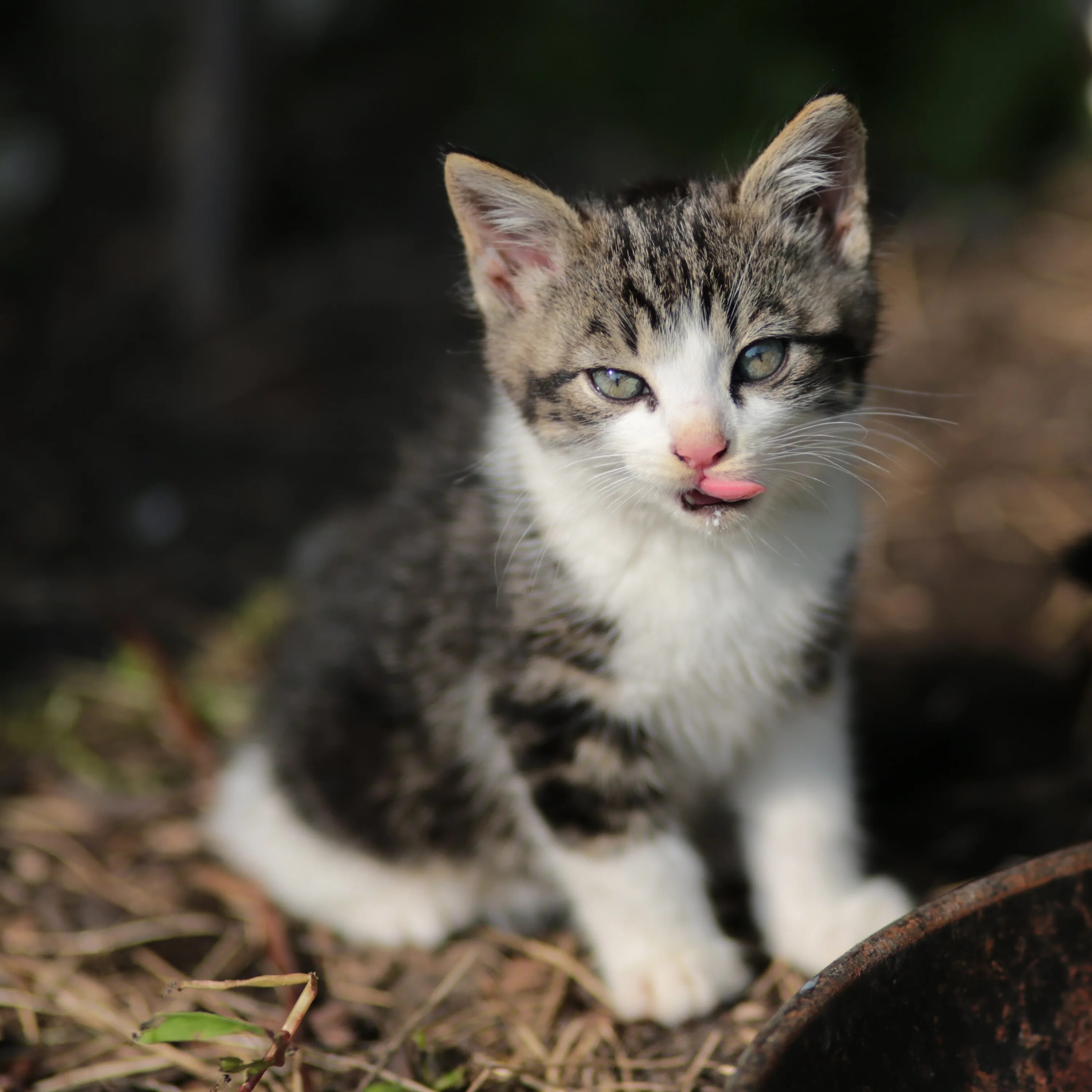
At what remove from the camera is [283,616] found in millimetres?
3211

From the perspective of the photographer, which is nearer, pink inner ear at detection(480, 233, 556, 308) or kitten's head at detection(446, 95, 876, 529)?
kitten's head at detection(446, 95, 876, 529)

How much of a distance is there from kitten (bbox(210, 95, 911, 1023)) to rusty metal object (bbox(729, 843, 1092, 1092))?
41cm

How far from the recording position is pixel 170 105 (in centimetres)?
503

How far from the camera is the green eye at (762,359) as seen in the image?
5.84 ft

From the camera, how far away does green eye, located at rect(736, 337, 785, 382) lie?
1.78 metres

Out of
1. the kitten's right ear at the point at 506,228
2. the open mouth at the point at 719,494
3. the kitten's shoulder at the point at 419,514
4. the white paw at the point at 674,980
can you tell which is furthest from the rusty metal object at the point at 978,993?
the kitten's right ear at the point at 506,228

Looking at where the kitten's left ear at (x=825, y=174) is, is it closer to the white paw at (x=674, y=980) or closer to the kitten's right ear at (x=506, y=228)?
the kitten's right ear at (x=506, y=228)

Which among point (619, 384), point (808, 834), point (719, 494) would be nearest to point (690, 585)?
point (719, 494)

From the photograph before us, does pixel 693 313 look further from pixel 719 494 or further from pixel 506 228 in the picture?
pixel 506 228

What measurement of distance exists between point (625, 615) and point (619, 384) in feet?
1.30

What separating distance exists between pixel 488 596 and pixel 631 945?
0.69 meters

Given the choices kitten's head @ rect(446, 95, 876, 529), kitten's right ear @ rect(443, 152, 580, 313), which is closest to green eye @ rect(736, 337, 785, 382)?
kitten's head @ rect(446, 95, 876, 529)

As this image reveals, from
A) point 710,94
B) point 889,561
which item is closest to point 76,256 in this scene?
point 710,94

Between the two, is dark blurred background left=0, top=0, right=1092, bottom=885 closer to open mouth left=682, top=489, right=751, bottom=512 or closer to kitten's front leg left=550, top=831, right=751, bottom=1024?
kitten's front leg left=550, top=831, right=751, bottom=1024
